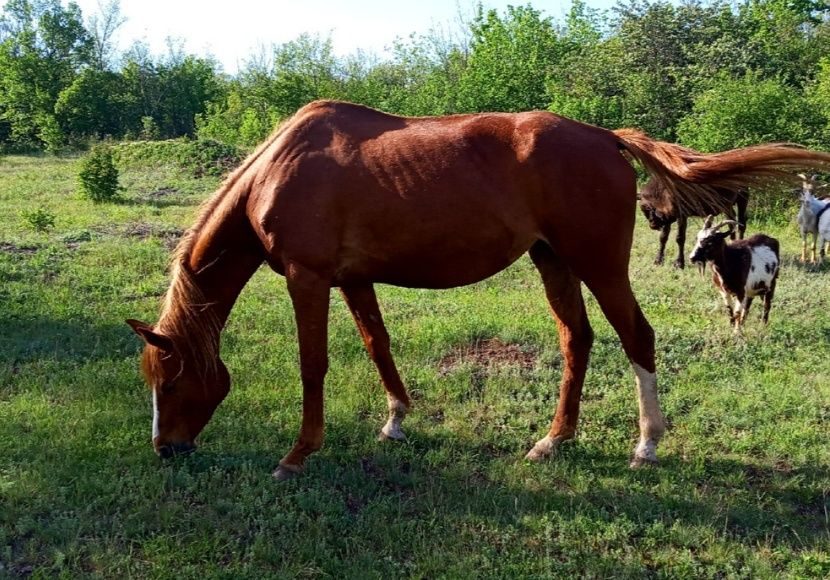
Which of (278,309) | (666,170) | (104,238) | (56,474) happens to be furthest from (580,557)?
(104,238)

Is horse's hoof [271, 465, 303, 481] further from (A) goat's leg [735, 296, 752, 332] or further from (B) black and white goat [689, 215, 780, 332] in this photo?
(B) black and white goat [689, 215, 780, 332]

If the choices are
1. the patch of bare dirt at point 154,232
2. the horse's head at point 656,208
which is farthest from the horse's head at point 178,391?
the horse's head at point 656,208

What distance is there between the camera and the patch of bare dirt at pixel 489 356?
564 centimetres

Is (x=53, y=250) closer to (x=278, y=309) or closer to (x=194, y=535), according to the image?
(x=278, y=309)

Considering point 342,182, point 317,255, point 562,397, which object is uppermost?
point 342,182

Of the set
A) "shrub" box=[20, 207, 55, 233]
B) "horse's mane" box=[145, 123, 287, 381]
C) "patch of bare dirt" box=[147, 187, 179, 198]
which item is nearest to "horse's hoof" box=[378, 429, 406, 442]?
"horse's mane" box=[145, 123, 287, 381]

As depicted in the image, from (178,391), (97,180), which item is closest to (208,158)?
(97,180)

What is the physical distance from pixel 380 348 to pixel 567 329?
127cm

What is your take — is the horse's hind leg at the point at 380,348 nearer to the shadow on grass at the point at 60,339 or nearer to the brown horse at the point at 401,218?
the brown horse at the point at 401,218

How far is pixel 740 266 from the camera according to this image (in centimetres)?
707

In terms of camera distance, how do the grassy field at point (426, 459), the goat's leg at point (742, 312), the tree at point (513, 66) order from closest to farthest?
1. the grassy field at point (426, 459)
2. the goat's leg at point (742, 312)
3. the tree at point (513, 66)

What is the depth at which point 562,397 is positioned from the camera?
4391 millimetres

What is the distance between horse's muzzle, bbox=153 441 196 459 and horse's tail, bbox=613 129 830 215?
126 inches

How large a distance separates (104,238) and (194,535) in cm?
820
